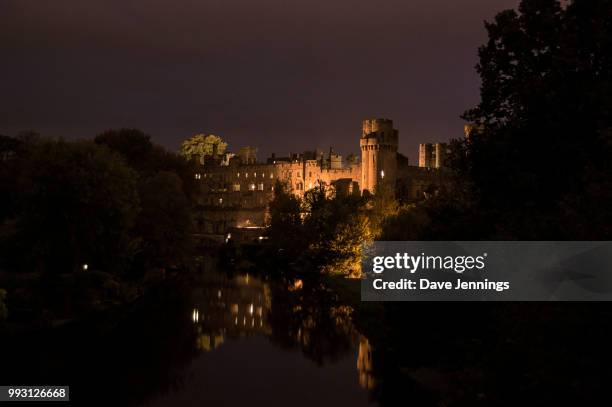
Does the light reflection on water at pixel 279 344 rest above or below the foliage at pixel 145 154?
below

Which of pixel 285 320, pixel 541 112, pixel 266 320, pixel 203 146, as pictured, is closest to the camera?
pixel 541 112

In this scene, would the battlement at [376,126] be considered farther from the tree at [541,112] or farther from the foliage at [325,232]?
the tree at [541,112]

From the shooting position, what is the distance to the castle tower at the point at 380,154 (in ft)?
281

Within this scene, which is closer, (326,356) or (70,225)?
(326,356)

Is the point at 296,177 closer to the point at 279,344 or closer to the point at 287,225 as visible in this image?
the point at 287,225

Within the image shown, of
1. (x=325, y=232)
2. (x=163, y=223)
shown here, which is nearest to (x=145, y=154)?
(x=163, y=223)

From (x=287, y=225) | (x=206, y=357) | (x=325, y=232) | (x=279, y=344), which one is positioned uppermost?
(x=287, y=225)

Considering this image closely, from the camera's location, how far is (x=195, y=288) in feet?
148

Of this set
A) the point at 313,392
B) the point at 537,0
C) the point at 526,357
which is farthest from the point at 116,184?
the point at 526,357

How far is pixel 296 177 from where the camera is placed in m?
107

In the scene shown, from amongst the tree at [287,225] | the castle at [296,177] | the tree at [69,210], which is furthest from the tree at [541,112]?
the castle at [296,177]

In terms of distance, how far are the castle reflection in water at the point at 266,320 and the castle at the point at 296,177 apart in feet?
118

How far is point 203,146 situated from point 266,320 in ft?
329

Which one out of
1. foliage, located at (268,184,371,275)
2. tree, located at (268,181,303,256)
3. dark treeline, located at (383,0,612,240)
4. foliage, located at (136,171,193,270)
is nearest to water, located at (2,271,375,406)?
dark treeline, located at (383,0,612,240)
